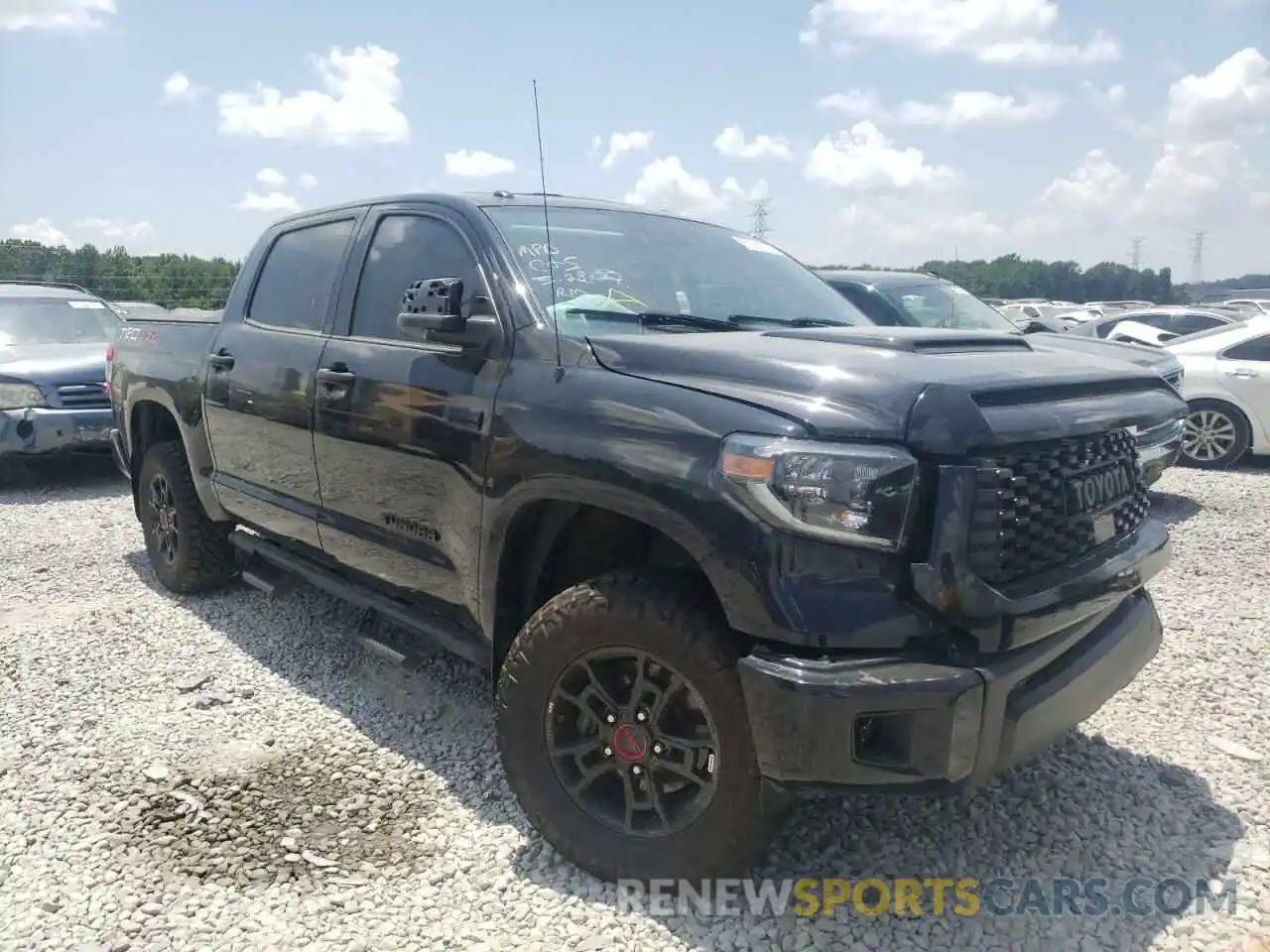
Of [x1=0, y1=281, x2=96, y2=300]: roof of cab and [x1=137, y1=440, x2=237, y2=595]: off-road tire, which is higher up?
[x1=0, y1=281, x2=96, y2=300]: roof of cab

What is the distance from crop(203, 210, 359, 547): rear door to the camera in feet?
12.8

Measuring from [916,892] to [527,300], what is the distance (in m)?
2.06

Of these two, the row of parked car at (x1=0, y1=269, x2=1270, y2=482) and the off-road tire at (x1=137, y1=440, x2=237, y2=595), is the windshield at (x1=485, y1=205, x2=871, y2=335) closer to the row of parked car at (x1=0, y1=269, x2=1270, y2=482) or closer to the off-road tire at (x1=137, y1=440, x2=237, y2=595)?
the off-road tire at (x1=137, y1=440, x2=237, y2=595)

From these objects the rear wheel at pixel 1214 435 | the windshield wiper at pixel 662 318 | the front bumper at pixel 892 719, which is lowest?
the rear wheel at pixel 1214 435

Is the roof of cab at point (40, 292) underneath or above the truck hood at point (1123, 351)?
above

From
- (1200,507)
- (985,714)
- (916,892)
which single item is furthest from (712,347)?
(1200,507)

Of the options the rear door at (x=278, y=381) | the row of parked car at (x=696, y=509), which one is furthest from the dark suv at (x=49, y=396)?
the row of parked car at (x=696, y=509)

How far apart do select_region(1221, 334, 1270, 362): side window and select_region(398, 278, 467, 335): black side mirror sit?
8845mm

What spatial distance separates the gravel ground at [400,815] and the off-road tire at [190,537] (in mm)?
411

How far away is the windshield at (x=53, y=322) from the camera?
30.6 feet

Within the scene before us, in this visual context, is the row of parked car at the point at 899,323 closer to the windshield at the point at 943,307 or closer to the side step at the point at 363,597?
the windshield at the point at 943,307

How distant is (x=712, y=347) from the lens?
267cm

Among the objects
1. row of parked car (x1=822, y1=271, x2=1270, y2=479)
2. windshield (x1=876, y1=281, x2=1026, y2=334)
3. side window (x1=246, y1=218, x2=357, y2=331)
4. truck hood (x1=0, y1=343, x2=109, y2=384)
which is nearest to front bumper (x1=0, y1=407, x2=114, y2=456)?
truck hood (x1=0, y1=343, x2=109, y2=384)

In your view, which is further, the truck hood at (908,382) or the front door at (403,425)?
the front door at (403,425)
